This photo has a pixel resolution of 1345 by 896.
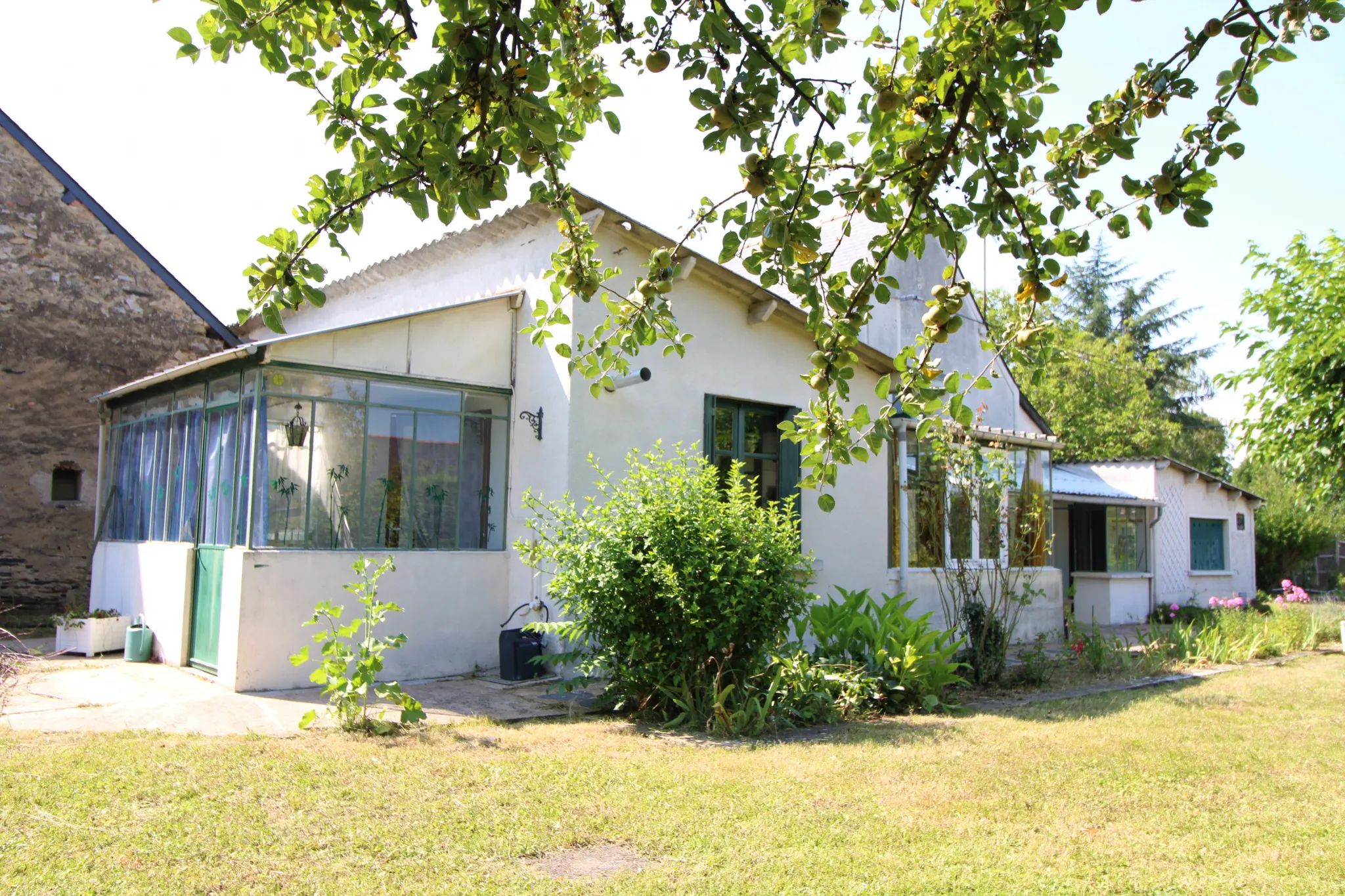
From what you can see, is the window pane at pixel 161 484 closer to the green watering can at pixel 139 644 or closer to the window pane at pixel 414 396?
the green watering can at pixel 139 644

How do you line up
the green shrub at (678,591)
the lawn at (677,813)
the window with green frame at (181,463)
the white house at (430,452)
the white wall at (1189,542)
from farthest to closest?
1. the white wall at (1189,542)
2. the window with green frame at (181,463)
3. the white house at (430,452)
4. the green shrub at (678,591)
5. the lawn at (677,813)

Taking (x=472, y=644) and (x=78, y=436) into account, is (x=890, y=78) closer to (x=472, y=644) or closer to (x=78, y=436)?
(x=472, y=644)

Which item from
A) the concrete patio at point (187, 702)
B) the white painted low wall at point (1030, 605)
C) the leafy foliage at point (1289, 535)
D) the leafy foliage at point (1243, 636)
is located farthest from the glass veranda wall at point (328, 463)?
the leafy foliage at point (1289, 535)

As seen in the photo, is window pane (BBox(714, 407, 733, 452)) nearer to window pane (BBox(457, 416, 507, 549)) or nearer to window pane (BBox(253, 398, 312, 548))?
window pane (BBox(457, 416, 507, 549))

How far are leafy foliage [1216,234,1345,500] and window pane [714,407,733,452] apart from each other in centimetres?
674

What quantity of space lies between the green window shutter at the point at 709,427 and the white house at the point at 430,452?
0.03m

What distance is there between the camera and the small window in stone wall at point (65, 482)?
12.6 metres

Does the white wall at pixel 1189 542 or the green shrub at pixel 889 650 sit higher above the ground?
the white wall at pixel 1189 542

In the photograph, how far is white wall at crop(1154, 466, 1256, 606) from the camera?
63.7ft

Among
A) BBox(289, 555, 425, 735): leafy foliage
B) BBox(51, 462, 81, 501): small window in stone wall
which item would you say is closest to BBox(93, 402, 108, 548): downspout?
BBox(51, 462, 81, 501): small window in stone wall

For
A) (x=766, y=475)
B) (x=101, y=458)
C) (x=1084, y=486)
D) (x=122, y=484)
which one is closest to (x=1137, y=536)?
(x=1084, y=486)

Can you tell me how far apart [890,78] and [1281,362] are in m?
11.1

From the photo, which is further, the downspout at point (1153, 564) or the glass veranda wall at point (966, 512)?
the downspout at point (1153, 564)

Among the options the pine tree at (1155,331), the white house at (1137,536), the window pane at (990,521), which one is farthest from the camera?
the pine tree at (1155,331)
